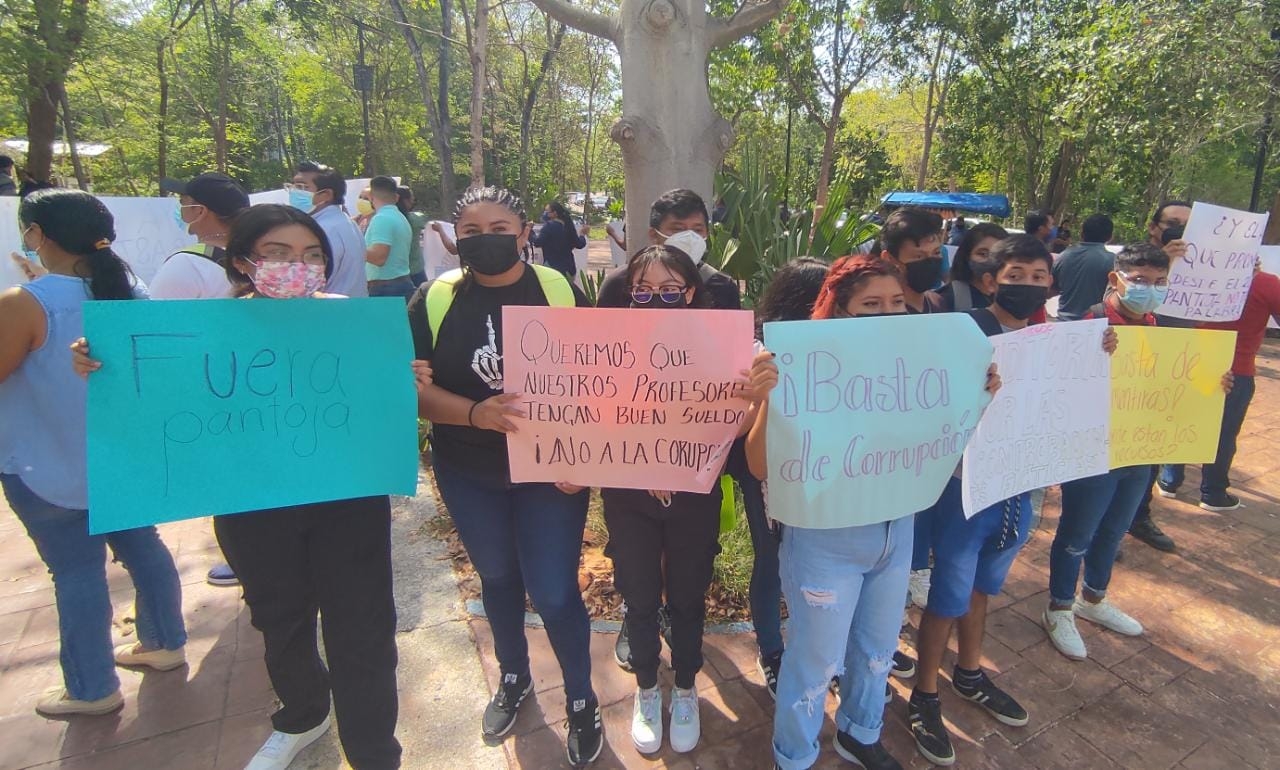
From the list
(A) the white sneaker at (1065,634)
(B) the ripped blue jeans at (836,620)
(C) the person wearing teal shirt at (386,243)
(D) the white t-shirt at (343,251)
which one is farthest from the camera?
(C) the person wearing teal shirt at (386,243)

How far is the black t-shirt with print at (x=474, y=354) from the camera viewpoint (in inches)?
79.0

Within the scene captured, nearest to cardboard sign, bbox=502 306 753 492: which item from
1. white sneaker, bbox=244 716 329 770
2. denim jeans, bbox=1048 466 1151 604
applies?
white sneaker, bbox=244 716 329 770

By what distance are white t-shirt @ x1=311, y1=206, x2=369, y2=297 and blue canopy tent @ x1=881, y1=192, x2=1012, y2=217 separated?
781 inches

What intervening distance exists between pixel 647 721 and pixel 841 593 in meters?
0.97

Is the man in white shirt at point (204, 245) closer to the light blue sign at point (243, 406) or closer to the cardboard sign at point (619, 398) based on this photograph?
the light blue sign at point (243, 406)

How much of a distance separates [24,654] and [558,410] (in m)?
2.80

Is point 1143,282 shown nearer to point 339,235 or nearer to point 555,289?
point 555,289

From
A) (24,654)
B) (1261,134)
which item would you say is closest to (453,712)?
(24,654)

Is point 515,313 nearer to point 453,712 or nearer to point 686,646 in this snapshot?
point 686,646

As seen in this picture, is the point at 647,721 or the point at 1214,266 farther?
the point at 1214,266

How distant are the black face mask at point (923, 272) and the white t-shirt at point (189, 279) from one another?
2770 mm

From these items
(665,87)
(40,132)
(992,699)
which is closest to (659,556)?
(992,699)

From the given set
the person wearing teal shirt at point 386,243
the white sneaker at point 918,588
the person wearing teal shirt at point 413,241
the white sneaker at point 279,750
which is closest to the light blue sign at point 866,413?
the white sneaker at point 918,588

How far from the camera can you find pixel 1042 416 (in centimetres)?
231
